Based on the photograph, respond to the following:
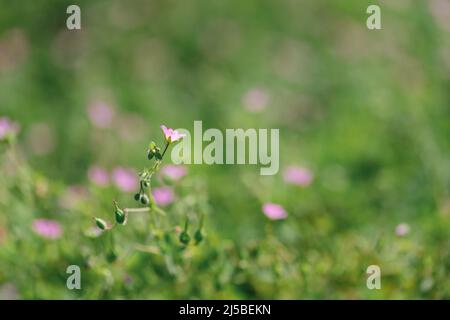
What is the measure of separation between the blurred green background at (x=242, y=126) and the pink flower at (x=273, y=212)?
0.04 m

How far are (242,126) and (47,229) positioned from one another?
0.71 meters

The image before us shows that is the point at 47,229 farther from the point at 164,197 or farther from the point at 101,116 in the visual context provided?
the point at 101,116

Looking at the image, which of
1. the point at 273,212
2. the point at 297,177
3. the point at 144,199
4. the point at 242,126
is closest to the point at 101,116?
the point at 242,126

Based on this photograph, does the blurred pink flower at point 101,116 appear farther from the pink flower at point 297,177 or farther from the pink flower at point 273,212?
the pink flower at point 273,212

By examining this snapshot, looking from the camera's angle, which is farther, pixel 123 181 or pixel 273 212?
pixel 123 181

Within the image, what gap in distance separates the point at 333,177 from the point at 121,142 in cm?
65

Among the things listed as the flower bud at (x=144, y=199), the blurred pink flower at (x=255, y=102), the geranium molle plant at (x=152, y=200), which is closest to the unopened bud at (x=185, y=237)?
the geranium molle plant at (x=152, y=200)

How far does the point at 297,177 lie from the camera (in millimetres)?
1593

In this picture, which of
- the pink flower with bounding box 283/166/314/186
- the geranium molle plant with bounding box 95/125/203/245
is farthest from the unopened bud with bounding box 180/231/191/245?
the pink flower with bounding box 283/166/314/186

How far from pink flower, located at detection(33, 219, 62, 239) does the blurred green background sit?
2 centimetres

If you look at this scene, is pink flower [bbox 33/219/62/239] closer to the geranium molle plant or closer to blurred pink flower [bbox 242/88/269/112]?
the geranium molle plant

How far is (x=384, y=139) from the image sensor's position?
1853 mm

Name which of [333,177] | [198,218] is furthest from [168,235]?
[333,177]

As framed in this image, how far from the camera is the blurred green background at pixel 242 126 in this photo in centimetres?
131
